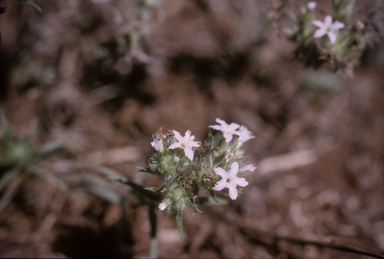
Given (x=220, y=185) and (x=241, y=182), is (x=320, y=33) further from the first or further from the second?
(x=220, y=185)

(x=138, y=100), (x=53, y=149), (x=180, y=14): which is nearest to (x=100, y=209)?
(x=53, y=149)

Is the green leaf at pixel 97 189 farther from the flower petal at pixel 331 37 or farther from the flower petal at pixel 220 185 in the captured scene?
the flower petal at pixel 331 37

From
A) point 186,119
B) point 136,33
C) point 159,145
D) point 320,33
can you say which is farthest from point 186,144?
point 186,119

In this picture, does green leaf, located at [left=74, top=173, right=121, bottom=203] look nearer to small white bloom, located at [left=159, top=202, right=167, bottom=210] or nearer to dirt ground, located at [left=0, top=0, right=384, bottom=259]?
dirt ground, located at [left=0, top=0, right=384, bottom=259]

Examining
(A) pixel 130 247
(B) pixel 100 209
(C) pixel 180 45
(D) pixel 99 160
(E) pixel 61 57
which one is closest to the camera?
(A) pixel 130 247

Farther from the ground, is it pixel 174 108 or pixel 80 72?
pixel 80 72

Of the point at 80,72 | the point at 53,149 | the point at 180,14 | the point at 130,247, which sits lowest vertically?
the point at 130,247

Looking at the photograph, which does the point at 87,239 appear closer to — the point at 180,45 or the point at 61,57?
the point at 61,57

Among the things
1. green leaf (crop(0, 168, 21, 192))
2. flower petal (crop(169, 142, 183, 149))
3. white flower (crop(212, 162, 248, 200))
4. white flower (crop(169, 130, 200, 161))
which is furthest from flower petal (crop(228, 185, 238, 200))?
green leaf (crop(0, 168, 21, 192))
